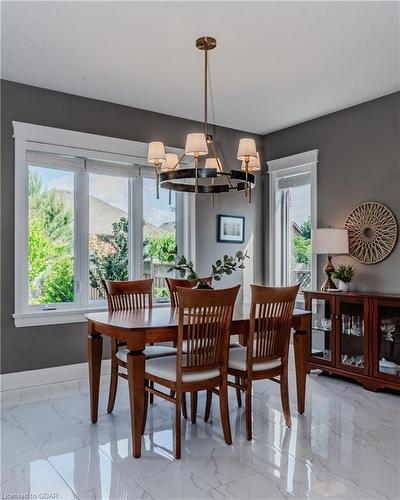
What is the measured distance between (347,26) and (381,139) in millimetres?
1555

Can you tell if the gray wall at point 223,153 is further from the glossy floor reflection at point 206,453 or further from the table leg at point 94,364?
the table leg at point 94,364

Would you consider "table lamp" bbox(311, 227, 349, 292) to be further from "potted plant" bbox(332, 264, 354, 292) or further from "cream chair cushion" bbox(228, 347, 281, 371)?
"cream chair cushion" bbox(228, 347, 281, 371)

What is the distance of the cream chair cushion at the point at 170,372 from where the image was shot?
2627mm

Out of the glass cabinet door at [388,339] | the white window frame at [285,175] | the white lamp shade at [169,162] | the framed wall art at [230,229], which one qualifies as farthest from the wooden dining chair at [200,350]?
the framed wall art at [230,229]

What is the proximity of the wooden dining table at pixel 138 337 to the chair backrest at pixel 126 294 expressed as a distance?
197mm

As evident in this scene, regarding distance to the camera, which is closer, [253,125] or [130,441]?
[130,441]

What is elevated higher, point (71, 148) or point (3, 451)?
point (71, 148)

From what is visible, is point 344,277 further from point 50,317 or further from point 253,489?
point 50,317

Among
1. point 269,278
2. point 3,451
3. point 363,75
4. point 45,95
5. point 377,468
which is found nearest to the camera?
point 377,468

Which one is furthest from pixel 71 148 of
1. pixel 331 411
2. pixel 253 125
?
pixel 331 411

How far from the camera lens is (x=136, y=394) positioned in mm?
2572

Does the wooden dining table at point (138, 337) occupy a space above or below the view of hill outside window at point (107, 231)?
below

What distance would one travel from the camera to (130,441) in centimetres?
279

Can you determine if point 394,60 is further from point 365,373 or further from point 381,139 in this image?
point 365,373
